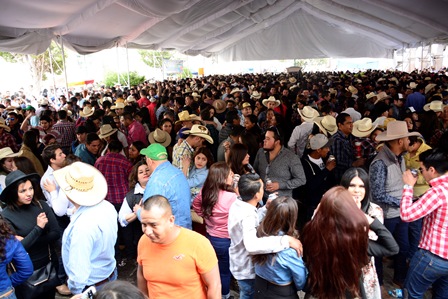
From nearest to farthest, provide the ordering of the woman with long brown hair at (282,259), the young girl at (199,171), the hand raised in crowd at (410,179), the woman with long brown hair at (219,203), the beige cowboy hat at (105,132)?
the woman with long brown hair at (282,259) < the hand raised in crowd at (410,179) < the woman with long brown hair at (219,203) < the young girl at (199,171) < the beige cowboy hat at (105,132)

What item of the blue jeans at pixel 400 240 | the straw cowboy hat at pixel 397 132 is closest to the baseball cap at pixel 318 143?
the straw cowboy hat at pixel 397 132

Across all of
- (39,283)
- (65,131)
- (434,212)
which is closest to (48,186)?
(39,283)

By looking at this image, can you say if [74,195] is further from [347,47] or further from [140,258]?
[347,47]

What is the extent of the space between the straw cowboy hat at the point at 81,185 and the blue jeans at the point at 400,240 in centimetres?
261

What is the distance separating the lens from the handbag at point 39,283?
2617 mm

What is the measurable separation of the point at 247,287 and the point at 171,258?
106cm

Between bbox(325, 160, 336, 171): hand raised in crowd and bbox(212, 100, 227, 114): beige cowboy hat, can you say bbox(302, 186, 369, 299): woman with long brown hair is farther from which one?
bbox(212, 100, 227, 114): beige cowboy hat

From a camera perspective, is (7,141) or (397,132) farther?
(7,141)

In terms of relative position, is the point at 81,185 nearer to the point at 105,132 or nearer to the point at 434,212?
the point at 434,212

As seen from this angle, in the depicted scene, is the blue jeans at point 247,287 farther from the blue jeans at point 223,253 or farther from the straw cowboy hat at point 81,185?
the straw cowboy hat at point 81,185

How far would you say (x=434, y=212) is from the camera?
99.5 inches

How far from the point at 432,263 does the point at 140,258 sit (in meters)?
2.05

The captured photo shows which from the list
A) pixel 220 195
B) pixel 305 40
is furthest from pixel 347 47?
pixel 220 195

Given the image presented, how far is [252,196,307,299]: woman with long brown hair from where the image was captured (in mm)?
→ 2123
